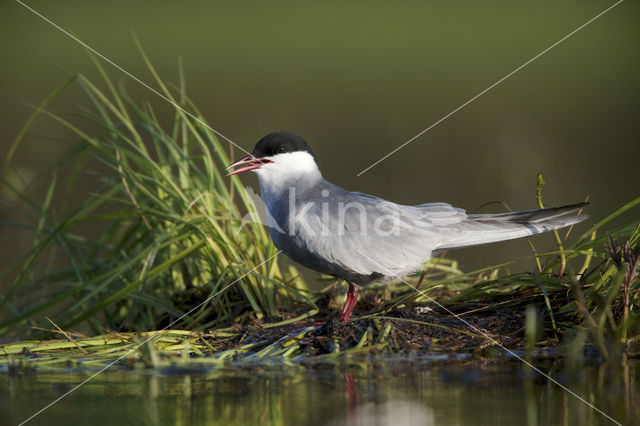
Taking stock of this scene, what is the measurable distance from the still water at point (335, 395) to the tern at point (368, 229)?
2.82 ft

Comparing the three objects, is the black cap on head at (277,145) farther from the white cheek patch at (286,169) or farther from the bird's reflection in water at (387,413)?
the bird's reflection in water at (387,413)

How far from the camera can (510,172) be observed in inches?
318

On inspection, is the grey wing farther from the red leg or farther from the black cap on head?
the black cap on head

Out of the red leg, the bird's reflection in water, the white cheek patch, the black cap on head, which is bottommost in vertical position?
the bird's reflection in water

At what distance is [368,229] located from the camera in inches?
161

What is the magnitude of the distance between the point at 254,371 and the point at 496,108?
8072 mm

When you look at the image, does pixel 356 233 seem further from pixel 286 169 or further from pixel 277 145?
pixel 277 145

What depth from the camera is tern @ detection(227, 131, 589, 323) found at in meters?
4.00

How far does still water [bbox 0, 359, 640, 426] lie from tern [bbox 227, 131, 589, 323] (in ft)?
2.82

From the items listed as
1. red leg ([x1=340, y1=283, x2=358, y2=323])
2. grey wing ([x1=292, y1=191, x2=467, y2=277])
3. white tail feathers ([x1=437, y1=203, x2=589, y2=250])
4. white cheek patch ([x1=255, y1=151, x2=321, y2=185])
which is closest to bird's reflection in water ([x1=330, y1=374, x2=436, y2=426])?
red leg ([x1=340, y1=283, x2=358, y2=323])

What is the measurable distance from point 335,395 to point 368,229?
1.58m

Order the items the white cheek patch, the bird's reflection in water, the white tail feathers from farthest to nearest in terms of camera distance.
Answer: the white cheek patch, the white tail feathers, the bird's reflection in water

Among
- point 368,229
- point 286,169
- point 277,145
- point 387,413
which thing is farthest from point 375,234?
point 387,413

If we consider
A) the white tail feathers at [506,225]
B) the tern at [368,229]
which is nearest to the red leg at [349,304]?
the tern at [368,229]
